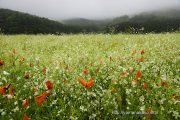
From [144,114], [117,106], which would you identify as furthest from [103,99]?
[144,114]

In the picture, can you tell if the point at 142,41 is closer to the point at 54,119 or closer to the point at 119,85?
the point at 119,85

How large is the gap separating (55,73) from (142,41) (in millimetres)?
6797

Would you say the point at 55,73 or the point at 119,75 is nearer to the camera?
the point at 119,75

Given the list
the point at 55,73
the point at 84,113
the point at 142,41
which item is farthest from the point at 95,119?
the point at 142,41

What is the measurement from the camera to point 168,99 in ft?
19.5

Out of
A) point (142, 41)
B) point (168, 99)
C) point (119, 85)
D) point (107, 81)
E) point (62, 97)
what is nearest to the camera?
point (168, 99)

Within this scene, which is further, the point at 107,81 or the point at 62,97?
the point at 107,81

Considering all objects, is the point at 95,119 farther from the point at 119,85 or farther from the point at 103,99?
the point at 119,85

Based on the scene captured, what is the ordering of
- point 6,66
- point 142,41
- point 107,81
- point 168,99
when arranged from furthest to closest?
1. point 142,41
2. point 6,66
3. point 107,81
4. point 168,99

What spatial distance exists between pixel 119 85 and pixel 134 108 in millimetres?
1194

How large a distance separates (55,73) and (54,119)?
2341 millimetres

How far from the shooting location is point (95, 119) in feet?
18.5

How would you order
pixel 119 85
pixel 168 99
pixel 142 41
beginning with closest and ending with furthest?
pixel 168 99
pixel 119 85
pixel 142 41

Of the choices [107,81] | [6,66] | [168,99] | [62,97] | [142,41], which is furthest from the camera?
[142,41]
